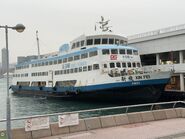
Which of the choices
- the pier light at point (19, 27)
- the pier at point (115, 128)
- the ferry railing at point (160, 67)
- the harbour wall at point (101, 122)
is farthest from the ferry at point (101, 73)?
the pier light at point (19, 27)

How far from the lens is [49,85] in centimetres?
4944

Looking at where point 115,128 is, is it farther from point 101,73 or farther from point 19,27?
point 101,73

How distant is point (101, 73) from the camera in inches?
1465

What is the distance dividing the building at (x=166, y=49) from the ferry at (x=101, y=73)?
3187mm

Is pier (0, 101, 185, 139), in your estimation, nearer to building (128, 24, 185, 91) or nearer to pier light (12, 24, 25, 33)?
pier light (12, 24, 25, 33)

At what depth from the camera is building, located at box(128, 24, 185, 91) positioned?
39.1m

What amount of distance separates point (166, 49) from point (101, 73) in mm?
10015

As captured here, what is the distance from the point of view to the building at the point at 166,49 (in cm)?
3909

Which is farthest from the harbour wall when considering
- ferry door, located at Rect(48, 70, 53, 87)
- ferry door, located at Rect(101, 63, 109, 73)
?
ferry door, located at Rect(48, 70, 53, 87)

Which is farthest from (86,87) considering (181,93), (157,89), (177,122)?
(177,122)

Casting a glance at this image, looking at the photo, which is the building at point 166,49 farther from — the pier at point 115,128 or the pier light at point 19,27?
the pier light at point 19,27

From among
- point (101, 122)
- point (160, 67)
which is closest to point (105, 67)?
point (160, 67)

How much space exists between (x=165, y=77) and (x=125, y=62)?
19.0 ft

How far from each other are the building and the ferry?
3.19 meters
